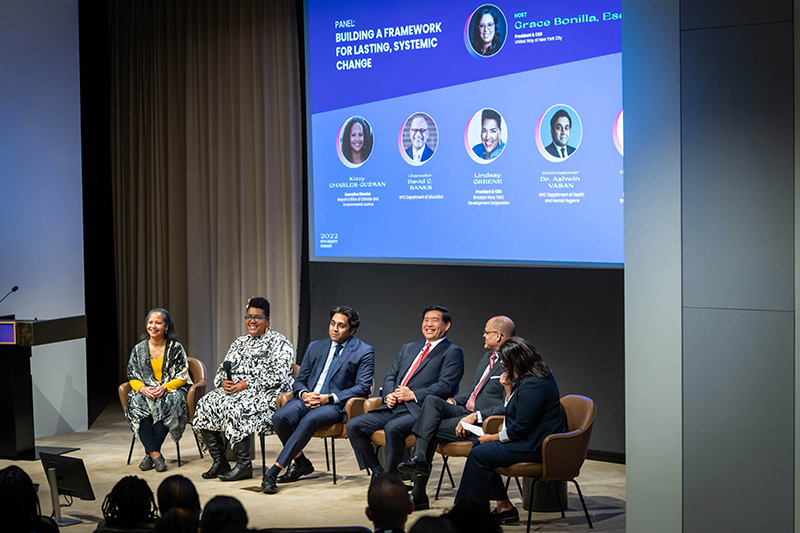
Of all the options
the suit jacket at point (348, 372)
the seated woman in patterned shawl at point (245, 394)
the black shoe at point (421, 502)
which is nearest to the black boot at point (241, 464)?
the seated woman in patterned shawl at point (245, 394)

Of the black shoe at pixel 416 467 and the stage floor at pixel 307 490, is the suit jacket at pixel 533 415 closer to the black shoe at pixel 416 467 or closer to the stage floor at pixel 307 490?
the stage floor at pixel 307 490

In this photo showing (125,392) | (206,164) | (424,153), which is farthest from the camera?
(206,164)

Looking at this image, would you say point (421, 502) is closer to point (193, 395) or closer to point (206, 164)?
point (193, 395)

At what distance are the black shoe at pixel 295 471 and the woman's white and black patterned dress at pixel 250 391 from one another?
0.30 m

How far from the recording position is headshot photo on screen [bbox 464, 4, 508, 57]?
617 cm

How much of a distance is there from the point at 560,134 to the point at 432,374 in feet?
6.32

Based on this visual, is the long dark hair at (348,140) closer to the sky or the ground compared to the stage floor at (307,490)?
closer to the sky

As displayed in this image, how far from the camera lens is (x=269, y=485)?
5.39m

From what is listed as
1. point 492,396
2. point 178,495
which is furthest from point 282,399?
point 178,495

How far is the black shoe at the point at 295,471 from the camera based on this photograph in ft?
18.5

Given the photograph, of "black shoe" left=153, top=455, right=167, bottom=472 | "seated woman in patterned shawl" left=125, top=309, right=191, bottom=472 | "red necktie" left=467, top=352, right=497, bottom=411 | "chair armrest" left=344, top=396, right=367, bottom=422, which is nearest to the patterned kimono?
"seated woman in patterned shawl" left=125, top=309, right=191, bottom=472

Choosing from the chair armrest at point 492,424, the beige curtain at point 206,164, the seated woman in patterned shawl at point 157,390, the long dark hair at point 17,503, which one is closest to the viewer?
the long dark hair at point 17,503

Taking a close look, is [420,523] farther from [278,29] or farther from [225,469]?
[278,29]

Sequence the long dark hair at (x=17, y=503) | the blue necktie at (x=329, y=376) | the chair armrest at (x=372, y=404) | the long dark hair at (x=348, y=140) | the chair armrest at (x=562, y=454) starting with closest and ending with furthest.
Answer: the long dark hair at (x=17, y=503) < the chair armrest at (x=562, y=454) < the chair armrest at (x=372, y=404) < the blue necktie at (x=329, y=376) < the long dark hair at (x=348, y=140)
